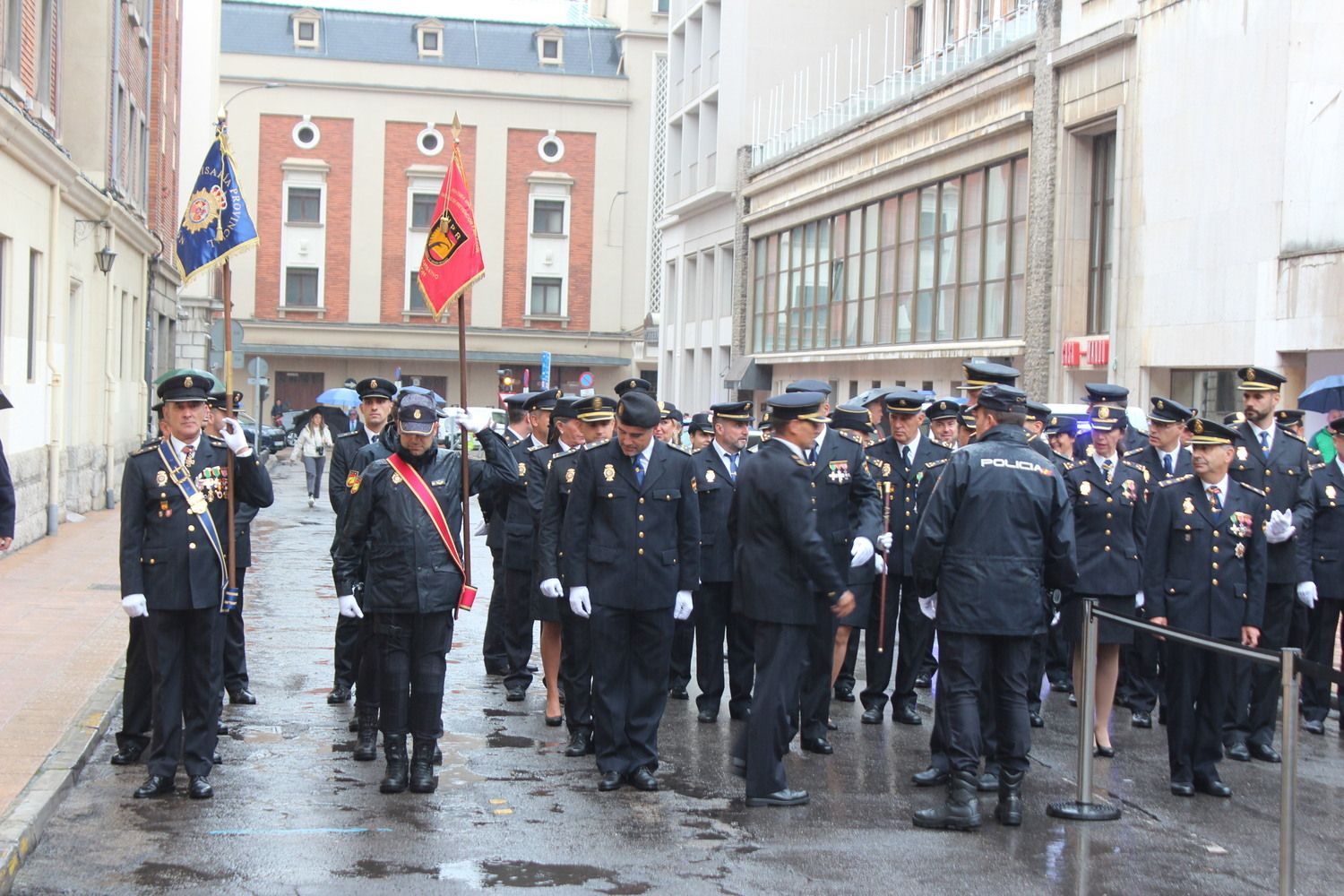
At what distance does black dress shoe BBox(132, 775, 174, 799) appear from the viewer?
769 cm

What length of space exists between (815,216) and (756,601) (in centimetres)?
2993

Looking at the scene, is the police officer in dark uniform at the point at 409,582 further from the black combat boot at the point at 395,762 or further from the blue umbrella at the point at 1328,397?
the blue umbrella at the point at 1328,397

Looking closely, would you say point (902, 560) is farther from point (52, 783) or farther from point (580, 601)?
point (52, 783)

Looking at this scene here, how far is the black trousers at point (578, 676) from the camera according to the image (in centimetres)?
897

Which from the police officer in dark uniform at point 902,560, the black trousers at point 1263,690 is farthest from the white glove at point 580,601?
the black trousers at point 1263,690

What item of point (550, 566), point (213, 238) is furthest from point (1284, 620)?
point (213, 238)

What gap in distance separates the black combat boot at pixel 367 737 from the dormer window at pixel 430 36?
59.9m

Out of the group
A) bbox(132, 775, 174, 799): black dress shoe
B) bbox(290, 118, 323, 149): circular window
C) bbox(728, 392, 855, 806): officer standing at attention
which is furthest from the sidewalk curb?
bbox(290, 118, 323, 149): circular window

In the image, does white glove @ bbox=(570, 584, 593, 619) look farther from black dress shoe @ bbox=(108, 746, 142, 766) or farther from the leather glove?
black dress shoe @ bbox=(108, 746, 142, 766)

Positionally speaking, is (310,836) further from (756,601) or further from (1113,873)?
(1113,873)

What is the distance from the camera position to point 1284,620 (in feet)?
32.1

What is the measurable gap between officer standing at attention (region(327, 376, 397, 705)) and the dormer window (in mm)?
57892

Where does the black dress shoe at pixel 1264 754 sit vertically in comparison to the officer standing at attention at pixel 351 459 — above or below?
below

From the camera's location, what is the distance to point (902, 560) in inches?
399
